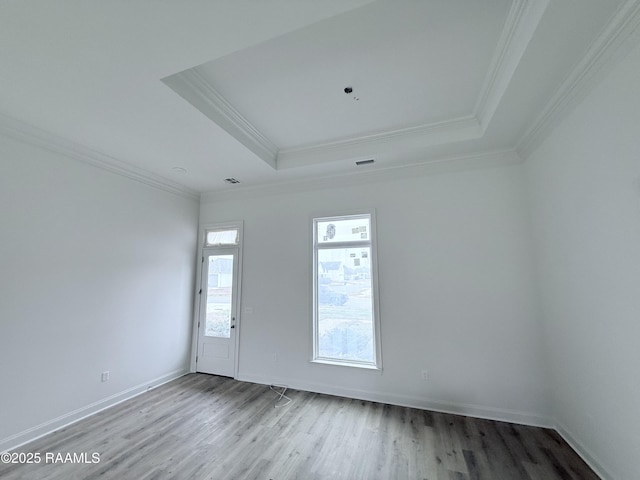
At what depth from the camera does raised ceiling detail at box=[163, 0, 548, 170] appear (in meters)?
1.81

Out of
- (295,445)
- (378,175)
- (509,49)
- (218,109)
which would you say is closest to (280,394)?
(295,445)

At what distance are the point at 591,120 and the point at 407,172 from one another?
1.84 metres

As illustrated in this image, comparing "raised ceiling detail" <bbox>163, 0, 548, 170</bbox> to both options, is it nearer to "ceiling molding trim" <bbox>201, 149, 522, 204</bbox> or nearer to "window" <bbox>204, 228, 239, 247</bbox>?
"ceiling molding trim" <bbox>201, 149, 522, 204</bbox>

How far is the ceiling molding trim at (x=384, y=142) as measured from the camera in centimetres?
301

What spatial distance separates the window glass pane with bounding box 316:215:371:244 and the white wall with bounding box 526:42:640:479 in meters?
2.00

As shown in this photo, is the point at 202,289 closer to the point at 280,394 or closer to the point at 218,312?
the point at 218,312

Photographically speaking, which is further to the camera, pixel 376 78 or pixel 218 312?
pixel 218 312

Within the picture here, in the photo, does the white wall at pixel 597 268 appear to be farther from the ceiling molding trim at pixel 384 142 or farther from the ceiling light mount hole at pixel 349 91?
the ceiling light mount hole at pixel 349 91

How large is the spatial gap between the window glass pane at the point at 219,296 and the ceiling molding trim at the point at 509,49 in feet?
13.2

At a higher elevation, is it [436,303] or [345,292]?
[345,292]

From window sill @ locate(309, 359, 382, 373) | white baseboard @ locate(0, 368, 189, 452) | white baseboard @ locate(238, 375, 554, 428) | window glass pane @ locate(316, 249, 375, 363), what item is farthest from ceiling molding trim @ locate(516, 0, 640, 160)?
white baseboard @ locate(0, 368, 189, 452)

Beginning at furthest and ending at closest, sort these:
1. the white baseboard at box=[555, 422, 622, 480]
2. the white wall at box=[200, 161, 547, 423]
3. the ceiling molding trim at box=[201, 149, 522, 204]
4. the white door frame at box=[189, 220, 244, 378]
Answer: the white door frame at box=[189, 220, 244, 378], the ceiling molding trim at box=[201, 149, 522, 204], the white wall at box=[200, 161, 547, 423], the white baseboard at box=[555, 422, 622, 480]

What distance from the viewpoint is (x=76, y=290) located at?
3.05m

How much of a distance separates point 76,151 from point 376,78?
11.3 ft
